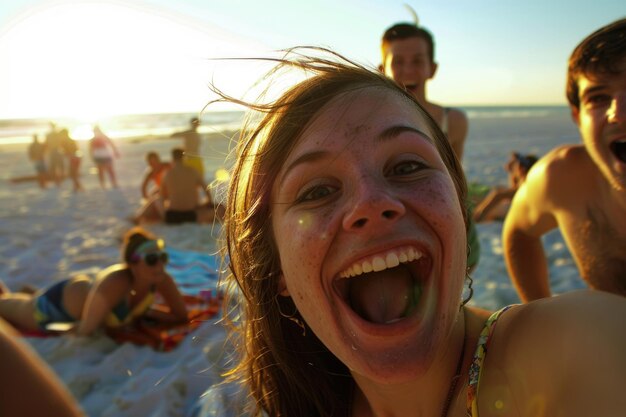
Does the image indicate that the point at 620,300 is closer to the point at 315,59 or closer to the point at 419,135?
the point at 419,135

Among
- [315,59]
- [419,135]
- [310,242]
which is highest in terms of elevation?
[315,59]

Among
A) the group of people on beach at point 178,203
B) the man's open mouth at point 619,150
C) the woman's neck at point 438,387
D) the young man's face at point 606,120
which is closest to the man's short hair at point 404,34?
the young man's face at point 606,120

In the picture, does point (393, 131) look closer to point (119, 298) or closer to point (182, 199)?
point (119, 298)

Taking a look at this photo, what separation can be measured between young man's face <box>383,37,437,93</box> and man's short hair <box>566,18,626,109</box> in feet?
5.69

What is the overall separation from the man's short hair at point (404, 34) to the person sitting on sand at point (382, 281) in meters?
2.56

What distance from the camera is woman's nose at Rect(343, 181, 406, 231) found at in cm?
135

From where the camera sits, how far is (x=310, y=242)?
4.75 ft

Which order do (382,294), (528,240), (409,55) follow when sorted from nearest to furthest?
(382,294), (528,240), (409,55)

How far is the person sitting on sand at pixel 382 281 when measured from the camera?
1.24 meters

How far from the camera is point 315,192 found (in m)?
1.54

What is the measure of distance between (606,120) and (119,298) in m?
3.86

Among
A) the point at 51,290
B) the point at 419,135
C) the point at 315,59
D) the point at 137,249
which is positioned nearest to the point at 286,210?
the point at 419,135

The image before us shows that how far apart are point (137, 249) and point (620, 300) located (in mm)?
3845

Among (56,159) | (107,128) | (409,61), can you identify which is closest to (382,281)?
(409,61)
